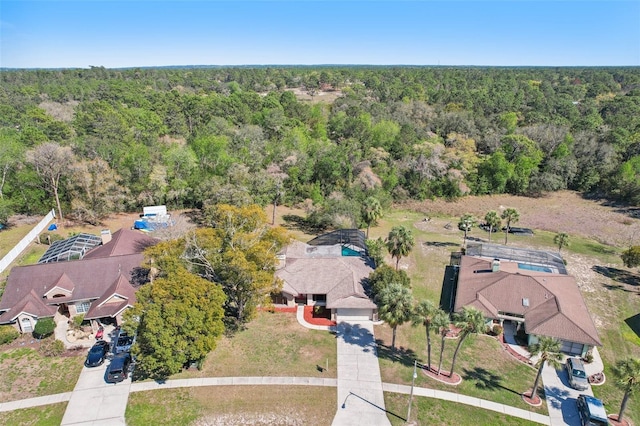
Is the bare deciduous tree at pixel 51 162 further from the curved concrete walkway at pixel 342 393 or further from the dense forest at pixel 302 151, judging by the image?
the curved concrete walkway at pixel 342 393

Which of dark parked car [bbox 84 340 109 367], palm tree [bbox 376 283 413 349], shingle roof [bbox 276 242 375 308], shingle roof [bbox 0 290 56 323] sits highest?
palm tree [bbox 376 283 413 349]

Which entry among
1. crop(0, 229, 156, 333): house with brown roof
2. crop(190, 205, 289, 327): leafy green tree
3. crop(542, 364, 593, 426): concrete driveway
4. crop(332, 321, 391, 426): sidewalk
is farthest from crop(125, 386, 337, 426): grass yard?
crop(542, 364, 593, 426): concrete driveway

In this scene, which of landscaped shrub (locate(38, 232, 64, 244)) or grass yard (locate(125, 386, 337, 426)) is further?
landscaped shrub (locate(38, 232, 64, 244))

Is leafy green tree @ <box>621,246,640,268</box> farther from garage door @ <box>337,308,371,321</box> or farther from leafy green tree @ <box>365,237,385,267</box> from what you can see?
garage door @ <box>337,308,371,321</box>

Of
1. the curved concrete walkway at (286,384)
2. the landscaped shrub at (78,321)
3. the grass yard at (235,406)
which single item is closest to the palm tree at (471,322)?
the curved concrete walkway at (286,384)

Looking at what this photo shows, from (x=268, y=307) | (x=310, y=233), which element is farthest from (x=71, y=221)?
(x=268, y=307)

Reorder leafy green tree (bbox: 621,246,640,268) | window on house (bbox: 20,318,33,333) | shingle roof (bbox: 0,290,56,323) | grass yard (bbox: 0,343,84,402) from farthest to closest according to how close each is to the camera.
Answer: leafy green tree (bbox: 621,246,640,268) < window on house (bbox: 20,318,33,333) < shingle roof (bbox: 0,290,56,323) < grass yard (bbox: 0,343,84,402)

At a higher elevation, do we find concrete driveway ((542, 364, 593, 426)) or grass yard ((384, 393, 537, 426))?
concrete driveway ((542, 364, 593, 426))

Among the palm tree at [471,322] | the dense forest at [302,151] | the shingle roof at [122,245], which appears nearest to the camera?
the palm tree at [471,322]
